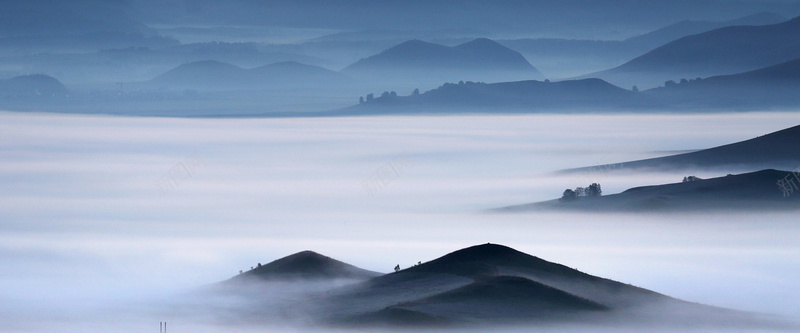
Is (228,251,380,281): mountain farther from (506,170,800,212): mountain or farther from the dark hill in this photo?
(506,170,800,212): mountain

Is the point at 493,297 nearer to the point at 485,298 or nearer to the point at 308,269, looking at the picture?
the point at 485,298

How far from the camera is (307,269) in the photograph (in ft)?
333

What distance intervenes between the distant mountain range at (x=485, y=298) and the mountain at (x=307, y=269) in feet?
0.71

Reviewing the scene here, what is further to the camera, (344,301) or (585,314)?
(344,301)

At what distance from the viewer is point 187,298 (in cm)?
10344

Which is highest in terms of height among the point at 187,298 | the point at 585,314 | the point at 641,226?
the point at 641,226

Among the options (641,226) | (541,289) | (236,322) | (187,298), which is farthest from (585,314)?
(641,226)

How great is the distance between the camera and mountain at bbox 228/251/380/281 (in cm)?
10069

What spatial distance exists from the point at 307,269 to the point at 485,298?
1945 centimetres

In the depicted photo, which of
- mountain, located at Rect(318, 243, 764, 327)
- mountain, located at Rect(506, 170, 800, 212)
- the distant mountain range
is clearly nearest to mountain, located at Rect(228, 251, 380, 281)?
the distant mountain range

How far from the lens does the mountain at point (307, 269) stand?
100688mm

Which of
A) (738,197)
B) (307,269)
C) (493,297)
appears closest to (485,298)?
(493,297)

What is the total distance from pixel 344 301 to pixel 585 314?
17.6m

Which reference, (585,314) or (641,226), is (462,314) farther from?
(641,226)
